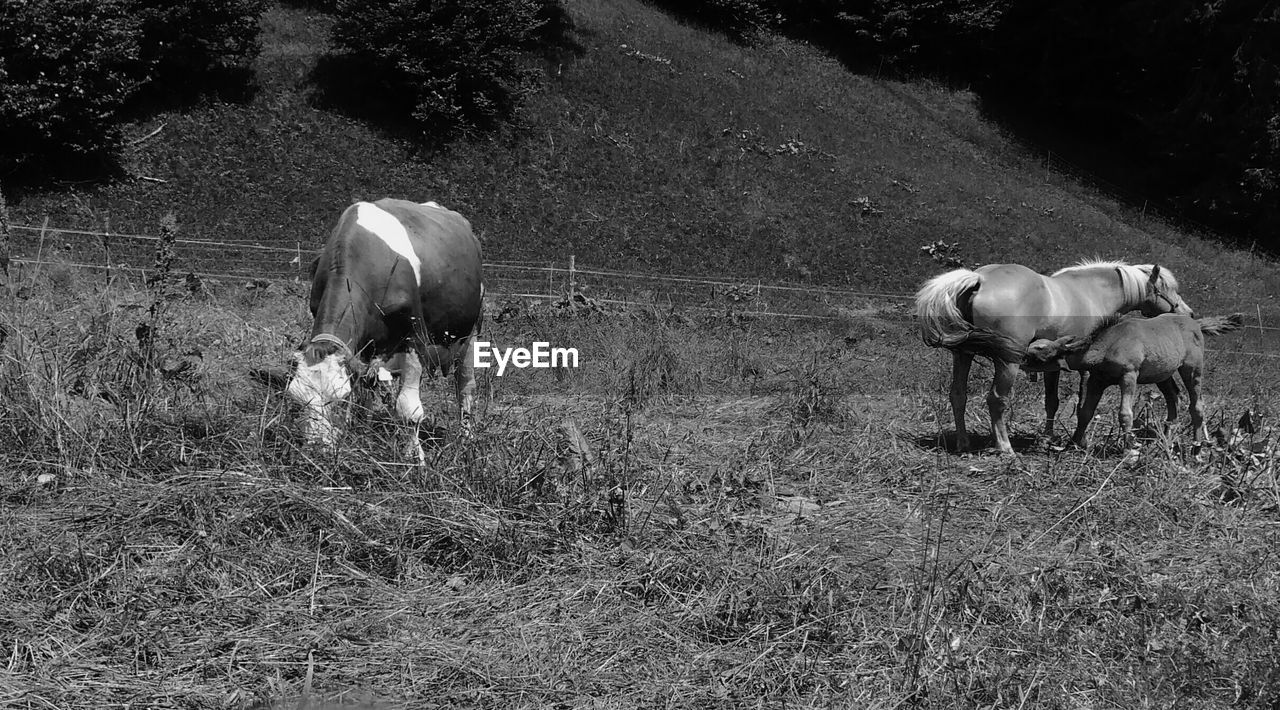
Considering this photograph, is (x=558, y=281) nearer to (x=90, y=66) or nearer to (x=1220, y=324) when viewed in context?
(x=90, y=66)

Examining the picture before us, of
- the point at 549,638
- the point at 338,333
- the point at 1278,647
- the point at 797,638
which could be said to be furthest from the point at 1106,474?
the point at 338,333

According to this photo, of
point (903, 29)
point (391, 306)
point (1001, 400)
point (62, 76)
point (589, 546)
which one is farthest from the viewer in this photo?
point (903, 29)

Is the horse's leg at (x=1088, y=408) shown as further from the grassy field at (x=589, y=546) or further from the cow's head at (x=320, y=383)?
the cow's head at (x=320, y=383)

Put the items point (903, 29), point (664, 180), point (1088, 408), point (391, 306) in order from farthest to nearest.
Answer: point (903, 29), point (664, 180), point (1088, 408), point (391, 306)

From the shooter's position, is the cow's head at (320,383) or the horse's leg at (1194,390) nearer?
the cow's head at (320,383)

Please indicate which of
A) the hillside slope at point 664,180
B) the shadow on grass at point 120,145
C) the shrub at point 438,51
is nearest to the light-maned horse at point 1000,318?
the hillside slope at point 664,180

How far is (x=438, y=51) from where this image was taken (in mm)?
24750

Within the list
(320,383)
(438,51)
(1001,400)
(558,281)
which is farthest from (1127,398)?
(438,51)

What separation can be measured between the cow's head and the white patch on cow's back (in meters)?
1.26

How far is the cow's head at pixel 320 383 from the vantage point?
5.04 m

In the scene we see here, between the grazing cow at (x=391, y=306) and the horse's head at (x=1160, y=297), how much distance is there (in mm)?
5680

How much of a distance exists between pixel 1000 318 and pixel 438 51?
65.5 ft

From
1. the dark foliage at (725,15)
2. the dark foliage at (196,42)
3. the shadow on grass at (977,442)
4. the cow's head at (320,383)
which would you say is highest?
the dark foliage at (725,15)

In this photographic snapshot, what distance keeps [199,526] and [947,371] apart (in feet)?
29.8
